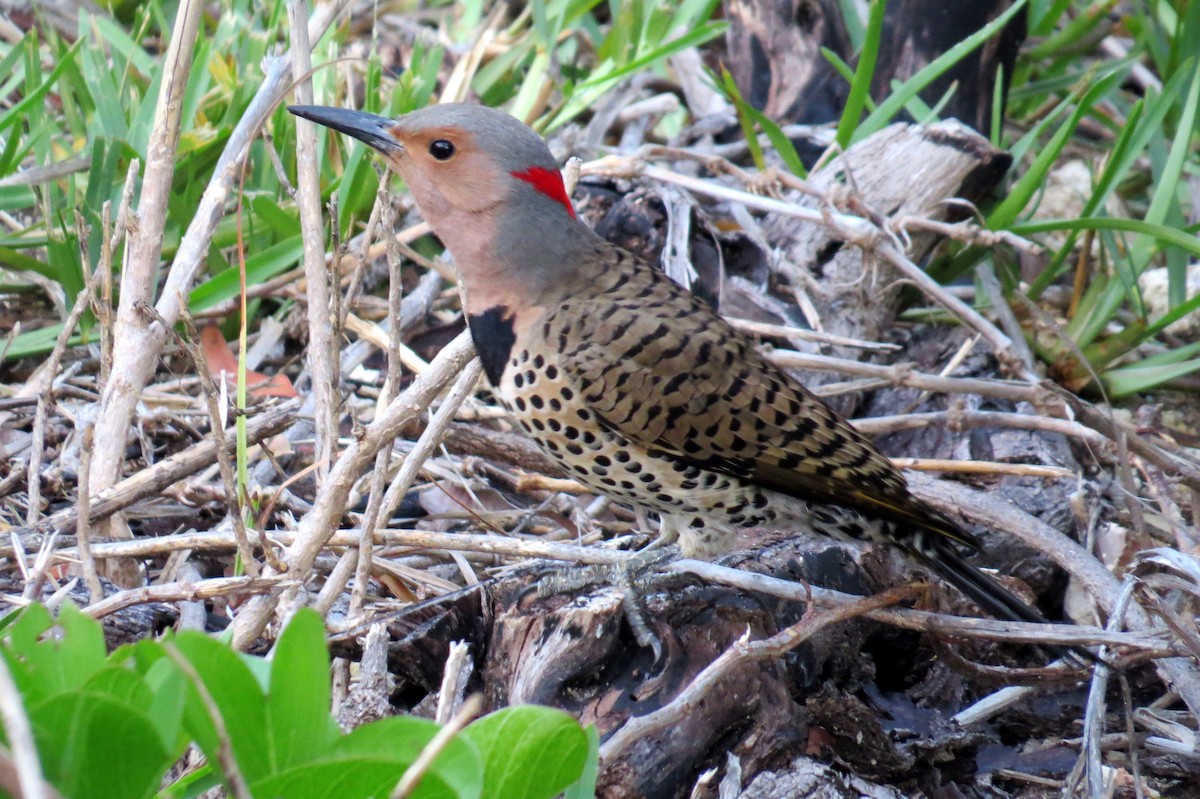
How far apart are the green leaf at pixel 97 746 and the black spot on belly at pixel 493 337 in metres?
1.63

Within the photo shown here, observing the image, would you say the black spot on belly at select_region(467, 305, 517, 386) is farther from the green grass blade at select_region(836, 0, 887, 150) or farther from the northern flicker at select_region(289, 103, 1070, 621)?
the green grass blade at select_region(836, 0, 887, 150)

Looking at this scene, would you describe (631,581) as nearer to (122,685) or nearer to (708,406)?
(708,406)

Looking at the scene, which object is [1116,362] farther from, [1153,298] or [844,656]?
[844,656]

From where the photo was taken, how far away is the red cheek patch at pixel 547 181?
3.53 m

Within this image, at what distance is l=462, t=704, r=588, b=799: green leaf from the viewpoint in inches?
79.6

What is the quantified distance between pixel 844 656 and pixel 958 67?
3.17 metres

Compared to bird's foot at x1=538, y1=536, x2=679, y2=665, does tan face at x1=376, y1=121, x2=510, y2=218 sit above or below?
above

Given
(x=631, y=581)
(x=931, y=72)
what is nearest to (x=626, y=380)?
(x=631, y=581)

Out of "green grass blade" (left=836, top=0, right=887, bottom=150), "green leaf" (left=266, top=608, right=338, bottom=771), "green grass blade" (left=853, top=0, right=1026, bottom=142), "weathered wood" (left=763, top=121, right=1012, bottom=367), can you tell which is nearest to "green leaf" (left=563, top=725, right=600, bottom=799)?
"green leaf" (left=266, top=608, right=338, bottom=771)

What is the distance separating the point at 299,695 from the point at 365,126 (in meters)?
1.92

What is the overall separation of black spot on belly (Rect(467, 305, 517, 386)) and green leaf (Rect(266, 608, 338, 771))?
4.83ft

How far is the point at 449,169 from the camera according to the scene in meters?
3.50

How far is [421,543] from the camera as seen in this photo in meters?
3.30

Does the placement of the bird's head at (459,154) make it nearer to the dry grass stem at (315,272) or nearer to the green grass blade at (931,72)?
the dry grass stem at (315,272)
